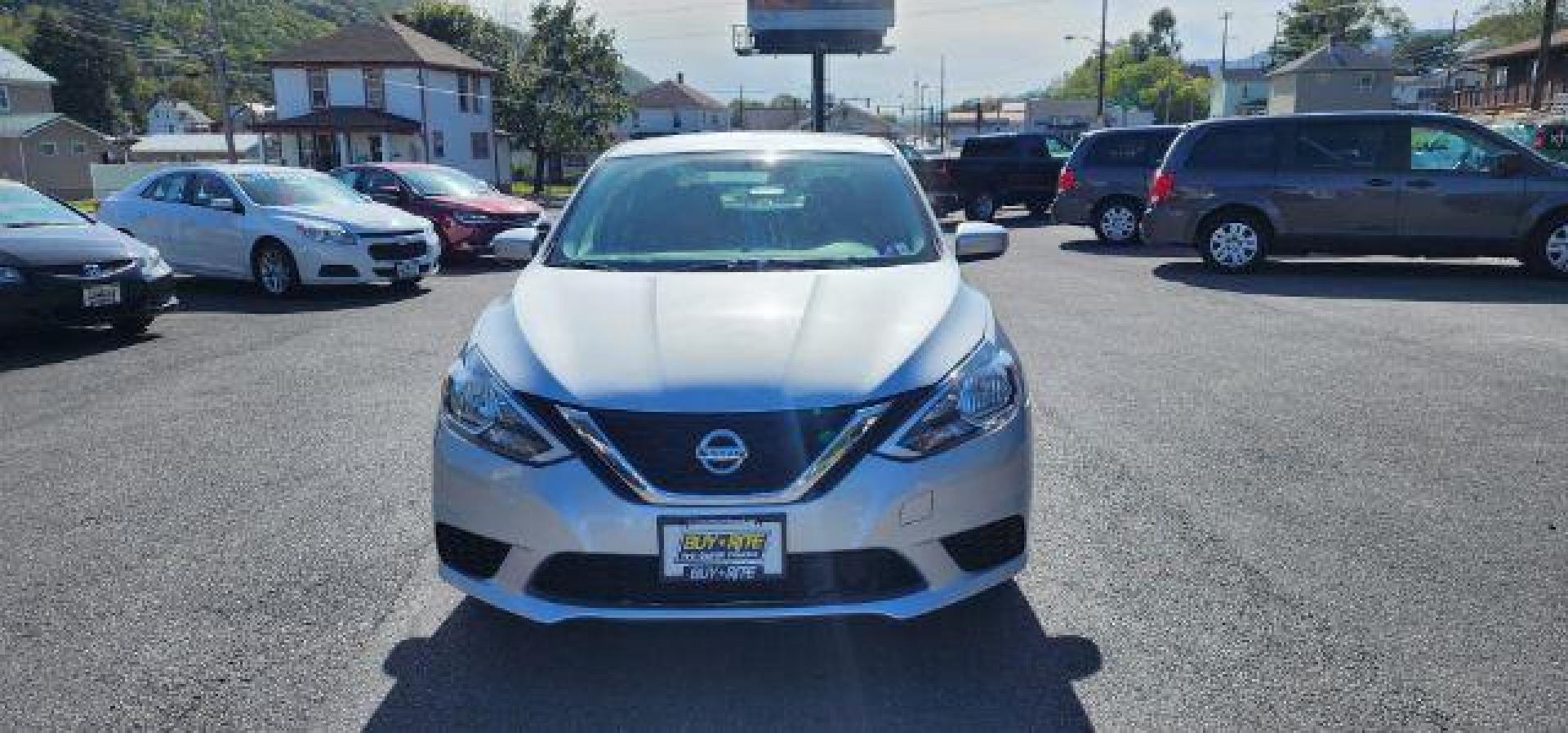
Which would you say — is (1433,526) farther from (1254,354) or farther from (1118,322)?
(1118,322)

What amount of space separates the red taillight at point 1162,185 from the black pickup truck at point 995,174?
10529mm

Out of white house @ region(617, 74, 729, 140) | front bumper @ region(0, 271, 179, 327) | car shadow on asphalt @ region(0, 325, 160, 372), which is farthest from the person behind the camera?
white house @ region(617, 74, 729, 140)

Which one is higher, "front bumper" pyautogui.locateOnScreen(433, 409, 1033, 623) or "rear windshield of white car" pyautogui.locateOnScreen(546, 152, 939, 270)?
"rear windshield of white car" pyautogui.locateOnScreen(546, 152, 939, 270)

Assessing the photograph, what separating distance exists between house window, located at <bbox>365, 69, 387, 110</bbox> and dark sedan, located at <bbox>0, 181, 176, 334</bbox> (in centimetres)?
4301

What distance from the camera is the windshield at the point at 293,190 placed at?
12.4m

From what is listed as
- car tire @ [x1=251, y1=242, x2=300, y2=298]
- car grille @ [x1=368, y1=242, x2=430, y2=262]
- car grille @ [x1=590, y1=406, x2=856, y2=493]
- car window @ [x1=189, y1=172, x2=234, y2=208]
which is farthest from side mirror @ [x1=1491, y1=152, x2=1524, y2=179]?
car window @ [x1=189, y1=172, x2=234, y2=208]

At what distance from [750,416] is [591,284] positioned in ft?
4.06

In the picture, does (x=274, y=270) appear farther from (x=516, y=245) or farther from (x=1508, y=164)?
(x=1508, y=164)

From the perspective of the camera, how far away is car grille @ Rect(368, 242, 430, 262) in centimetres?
1200

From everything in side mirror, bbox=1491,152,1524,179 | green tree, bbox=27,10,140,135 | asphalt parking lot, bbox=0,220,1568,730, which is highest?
green tree, bbox=27,10,140,135

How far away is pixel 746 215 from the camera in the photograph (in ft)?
14.5

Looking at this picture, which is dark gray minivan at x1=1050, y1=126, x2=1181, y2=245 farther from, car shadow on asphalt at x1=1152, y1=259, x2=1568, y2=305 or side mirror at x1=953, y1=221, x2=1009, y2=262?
side mirror at x1=953, y1=221, x2=1009, y2=262

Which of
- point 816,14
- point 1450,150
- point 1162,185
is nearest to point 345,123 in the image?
point 816,14

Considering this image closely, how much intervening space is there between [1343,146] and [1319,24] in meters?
100
